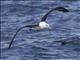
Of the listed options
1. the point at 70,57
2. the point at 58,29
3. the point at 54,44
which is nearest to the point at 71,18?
the point at 58,29

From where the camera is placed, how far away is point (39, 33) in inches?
950

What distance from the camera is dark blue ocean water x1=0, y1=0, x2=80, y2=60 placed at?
20.6m

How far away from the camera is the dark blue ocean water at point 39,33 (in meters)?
20.6

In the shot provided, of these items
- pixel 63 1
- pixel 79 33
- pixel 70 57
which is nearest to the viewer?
pixel 70 57

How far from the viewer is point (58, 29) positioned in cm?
2461

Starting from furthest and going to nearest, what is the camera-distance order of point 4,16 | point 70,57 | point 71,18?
1. point 4,16
2. point 71,18
3. point 70,57

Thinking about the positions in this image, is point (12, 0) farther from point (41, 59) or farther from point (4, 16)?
point (41, 59)

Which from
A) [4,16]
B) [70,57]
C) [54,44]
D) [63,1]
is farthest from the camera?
[63,1]

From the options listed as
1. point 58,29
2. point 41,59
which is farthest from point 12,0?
point 41,59

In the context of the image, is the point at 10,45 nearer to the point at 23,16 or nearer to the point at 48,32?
the point at 48,32

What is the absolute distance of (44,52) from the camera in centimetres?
2081

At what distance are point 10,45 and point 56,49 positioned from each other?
228 centimetres

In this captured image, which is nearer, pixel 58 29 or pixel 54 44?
pixel 54 44

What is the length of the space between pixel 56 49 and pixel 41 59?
130 centimetres
